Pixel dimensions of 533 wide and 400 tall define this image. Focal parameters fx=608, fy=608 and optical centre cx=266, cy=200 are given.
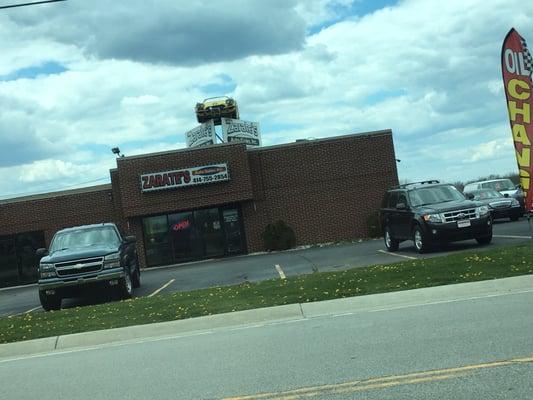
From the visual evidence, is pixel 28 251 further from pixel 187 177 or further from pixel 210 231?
pixel 210 231

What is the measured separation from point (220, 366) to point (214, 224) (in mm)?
20905

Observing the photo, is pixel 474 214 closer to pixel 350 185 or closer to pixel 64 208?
pixel 350 185

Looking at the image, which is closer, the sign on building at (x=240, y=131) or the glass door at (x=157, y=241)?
the glass door at (x=157, y=241)

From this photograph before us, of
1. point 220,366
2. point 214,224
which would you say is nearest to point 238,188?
point 214,224

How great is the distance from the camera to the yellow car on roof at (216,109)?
3666 cm

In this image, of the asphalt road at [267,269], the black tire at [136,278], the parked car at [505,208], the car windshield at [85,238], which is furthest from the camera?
the parked car at [505,208]

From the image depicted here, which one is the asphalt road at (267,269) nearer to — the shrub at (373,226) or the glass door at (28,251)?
the shrub at (373,226)

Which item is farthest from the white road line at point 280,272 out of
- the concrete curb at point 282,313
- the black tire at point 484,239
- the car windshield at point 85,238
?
the black tire at point 484,239

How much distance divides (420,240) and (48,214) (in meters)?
17.9

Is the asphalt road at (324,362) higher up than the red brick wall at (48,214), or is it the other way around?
the red brick wall at (48,214)

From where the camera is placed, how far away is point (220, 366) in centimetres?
689

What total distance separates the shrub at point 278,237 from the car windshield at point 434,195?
1033cm

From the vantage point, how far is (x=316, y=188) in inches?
1084

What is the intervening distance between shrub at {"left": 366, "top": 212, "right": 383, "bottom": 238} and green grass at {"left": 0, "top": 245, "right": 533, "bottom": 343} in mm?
13839
